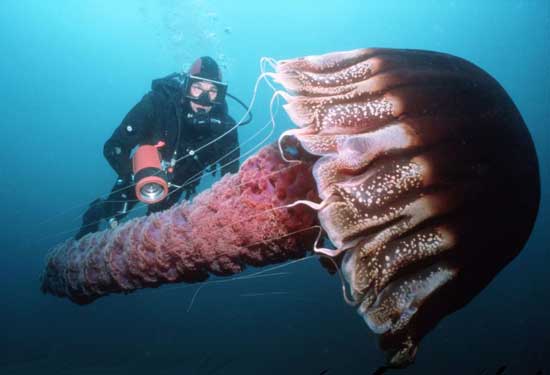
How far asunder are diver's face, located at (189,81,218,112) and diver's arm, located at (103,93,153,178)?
30.3 inches

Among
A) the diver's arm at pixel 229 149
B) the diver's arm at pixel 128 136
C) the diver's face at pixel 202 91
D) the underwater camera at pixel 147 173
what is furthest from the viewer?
the diver's face at pixel 202 91

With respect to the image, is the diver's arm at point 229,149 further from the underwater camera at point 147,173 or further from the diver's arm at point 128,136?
the underwater camera at point 147,173

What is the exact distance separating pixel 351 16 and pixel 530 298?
3279 inches

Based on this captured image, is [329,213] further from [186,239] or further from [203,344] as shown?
[203,344]

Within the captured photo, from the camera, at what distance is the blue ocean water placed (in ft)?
38.4

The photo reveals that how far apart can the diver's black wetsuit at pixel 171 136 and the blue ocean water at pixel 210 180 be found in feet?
4.78

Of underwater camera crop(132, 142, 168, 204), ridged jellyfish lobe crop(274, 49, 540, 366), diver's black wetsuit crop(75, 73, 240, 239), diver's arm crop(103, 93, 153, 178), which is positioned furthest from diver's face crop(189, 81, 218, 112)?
ridged jellyfish lobe crop(274, 49, 540, 366)

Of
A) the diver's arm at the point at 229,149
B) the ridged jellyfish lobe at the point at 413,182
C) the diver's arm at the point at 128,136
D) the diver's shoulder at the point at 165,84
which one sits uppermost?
the diver's shoulder at the point at 165,84

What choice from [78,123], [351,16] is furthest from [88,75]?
[351,16]

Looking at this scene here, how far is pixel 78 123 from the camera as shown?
9362cm

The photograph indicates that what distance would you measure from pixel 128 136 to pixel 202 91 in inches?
60.3

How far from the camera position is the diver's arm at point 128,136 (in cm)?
561

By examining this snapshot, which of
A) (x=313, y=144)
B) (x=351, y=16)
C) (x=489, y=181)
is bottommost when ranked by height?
(x=489, y=181)

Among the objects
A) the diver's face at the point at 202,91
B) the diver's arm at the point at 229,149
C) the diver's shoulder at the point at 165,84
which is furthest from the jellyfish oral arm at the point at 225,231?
the diver's shoulder at the point at 165,84
